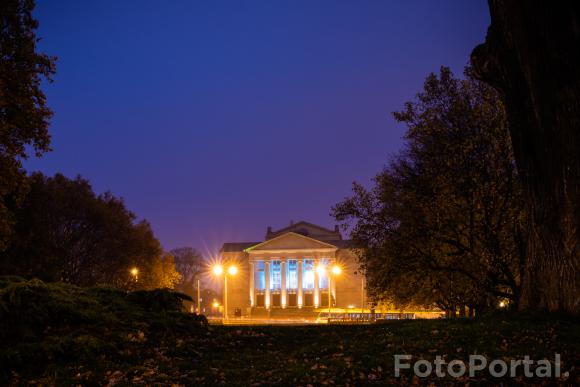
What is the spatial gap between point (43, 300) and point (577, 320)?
11667 mm

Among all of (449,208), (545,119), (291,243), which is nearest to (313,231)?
(291,243)

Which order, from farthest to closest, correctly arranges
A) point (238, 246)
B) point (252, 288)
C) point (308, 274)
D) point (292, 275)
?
point (238, 246) < point (252, 288) < point (292, 275) < point (308, 274)

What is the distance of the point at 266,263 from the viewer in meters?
99.6

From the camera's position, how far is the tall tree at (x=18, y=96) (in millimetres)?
18828

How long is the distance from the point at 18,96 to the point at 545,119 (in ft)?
54.7

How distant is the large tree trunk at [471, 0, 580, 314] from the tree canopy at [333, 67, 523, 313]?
15.2 feet

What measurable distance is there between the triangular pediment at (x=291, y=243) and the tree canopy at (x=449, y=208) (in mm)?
75758

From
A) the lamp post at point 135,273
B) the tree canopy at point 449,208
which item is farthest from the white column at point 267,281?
the tree canopy at point 449,208

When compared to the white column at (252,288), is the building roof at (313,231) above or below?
above

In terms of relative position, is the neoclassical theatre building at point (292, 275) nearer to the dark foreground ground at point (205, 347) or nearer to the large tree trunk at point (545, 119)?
the large tree trunk at point (545, 119)

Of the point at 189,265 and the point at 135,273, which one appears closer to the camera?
the point at 135,273

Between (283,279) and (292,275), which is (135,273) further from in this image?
(292,275)

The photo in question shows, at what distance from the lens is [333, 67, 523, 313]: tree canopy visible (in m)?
18.4

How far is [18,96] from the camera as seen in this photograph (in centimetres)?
1891
